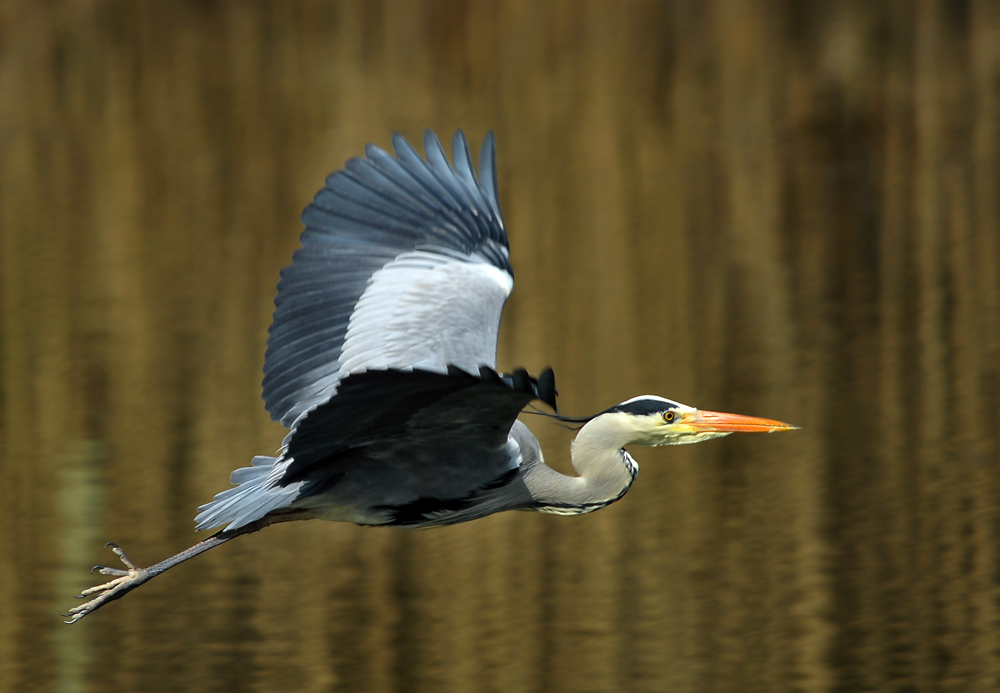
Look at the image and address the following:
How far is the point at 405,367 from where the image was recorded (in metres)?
4.16

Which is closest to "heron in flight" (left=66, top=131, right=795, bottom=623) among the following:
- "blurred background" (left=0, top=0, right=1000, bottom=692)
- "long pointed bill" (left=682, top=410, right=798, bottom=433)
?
"long pointed bill" (left=682, top=410, right=798, bottom=433)

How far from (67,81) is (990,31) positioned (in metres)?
9.85

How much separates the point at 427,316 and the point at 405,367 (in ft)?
1.24

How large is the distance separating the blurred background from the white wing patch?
1494 mm

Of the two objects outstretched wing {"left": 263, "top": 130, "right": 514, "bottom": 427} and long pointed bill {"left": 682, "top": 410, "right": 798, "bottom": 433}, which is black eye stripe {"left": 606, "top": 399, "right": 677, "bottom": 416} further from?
outstretched wing {"left": 263, "top": 130, "right": 514, "bottom": 427}

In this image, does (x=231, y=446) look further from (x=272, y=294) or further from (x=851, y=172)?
(x=851, y=172)

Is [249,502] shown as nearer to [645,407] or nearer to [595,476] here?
[595,476]

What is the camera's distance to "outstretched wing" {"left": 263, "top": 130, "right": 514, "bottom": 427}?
4.46 m

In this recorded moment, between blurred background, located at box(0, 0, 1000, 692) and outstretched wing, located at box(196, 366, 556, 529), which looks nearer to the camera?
outstretched wing, located at box(196, 366, 556, 529)

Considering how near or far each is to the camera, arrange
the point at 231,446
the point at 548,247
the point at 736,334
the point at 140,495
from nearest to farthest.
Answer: the point at 140,495
the point at 231,446
the point at 736,334
the point at 548,247

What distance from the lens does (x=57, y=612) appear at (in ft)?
19.1

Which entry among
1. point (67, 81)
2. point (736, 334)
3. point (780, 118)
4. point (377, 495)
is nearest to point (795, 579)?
point (377, 495)

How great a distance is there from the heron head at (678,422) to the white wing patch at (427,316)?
0.55 m

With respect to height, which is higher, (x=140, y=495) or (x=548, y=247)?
(x=548, y=247)
